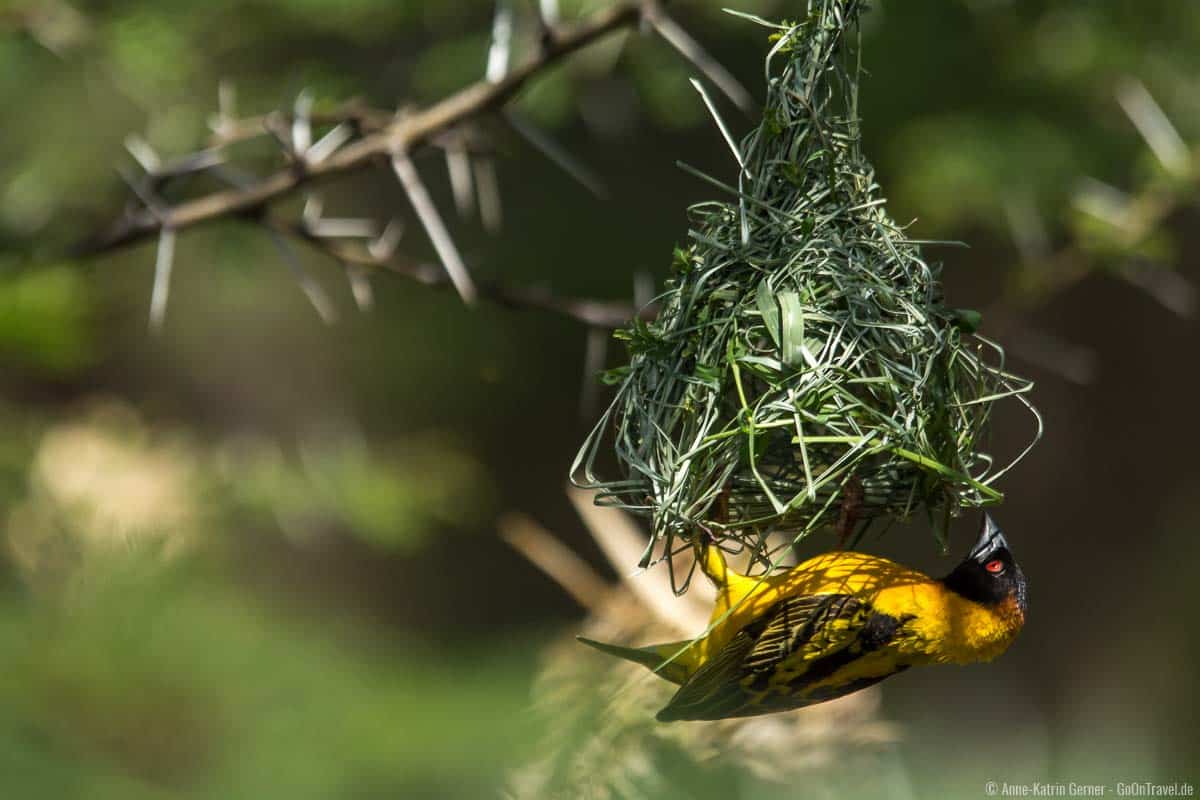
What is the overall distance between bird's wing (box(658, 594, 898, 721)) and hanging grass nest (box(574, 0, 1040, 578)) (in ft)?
0.67

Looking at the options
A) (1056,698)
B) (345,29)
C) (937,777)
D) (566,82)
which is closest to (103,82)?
(345,29)

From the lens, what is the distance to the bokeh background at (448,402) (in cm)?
418

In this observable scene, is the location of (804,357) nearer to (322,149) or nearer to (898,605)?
(898,605)

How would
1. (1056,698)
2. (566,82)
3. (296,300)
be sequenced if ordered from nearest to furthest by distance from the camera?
(566,82) → (1056,698) → (296,300)

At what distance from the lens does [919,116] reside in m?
8.48

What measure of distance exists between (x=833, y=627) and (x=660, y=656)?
401mm

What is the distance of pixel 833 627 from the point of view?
10.00 ft

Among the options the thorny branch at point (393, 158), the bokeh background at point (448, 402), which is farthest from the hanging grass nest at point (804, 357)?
the thorny branch at point (393, 158)

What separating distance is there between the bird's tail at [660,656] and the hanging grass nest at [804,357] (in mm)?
326

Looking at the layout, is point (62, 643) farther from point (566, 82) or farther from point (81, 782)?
point (566, 82)

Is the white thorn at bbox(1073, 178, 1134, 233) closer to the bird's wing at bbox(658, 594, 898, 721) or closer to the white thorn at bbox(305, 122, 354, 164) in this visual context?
the bird's wing at bbox(658, 594, 898, 721)

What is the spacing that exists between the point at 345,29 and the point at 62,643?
491 cm

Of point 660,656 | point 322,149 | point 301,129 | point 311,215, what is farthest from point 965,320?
point 311,215

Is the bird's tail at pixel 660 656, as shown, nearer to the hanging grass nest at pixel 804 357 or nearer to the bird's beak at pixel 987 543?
the hanging grass nest at pixel 804 357
